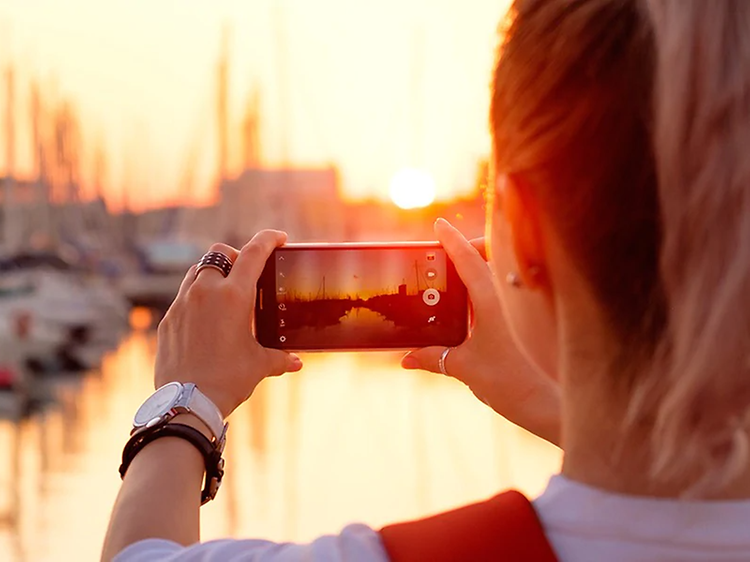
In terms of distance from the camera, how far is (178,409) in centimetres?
108

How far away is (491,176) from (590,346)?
18 cm

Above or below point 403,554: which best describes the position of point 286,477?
below

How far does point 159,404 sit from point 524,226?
40 centimetres

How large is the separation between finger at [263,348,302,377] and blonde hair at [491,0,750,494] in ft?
1.52

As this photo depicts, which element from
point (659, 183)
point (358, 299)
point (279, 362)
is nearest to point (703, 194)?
point (659, 183)

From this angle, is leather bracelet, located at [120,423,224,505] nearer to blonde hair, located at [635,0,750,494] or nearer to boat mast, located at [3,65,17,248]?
blonde hair, located at [635,0,750,494]

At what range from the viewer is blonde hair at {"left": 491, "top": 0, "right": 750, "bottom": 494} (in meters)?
0.79

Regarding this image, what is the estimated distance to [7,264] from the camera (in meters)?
26.1

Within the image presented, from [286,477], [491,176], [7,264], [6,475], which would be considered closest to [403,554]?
[491,176]

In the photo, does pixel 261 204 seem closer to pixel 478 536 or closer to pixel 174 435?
pixel 174 435

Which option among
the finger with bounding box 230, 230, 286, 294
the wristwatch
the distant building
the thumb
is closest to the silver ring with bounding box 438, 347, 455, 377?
the thumb

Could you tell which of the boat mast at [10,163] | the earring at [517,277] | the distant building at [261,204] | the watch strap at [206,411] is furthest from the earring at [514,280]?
the distant building at [261,204]

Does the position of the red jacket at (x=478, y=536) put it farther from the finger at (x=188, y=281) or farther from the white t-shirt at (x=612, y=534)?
the finger at (x=188, y=281)

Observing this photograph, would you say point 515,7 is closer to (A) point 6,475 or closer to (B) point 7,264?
(A) point 6,475
